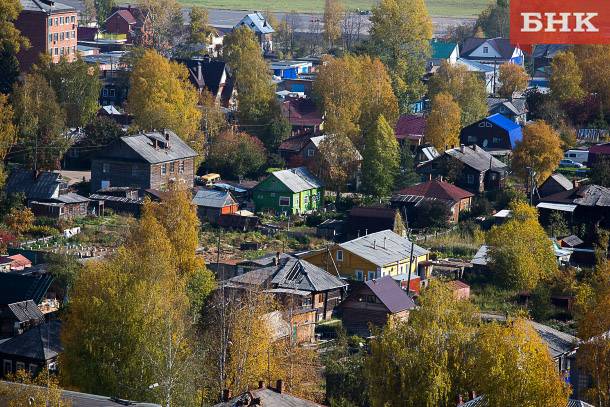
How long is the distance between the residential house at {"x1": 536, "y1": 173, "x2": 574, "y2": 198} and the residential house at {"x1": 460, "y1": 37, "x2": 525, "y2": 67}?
73.0 ft

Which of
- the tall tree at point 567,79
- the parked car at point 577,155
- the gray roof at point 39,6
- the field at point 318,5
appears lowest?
the field at point 318,5

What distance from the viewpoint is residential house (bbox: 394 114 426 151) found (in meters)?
40.7

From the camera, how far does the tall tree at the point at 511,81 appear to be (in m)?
48.1

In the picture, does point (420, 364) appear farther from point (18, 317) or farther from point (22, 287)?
point (22, 287)

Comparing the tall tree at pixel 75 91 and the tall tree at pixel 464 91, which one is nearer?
the tall tree at pixel 75 91

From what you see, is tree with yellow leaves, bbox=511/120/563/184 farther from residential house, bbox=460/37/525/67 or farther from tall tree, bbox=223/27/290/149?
residential house, bbox=460/37/525/67

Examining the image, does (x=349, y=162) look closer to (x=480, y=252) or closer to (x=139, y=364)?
(x=480, y=252)

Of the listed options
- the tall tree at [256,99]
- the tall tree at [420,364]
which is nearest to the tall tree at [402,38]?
the tall tree at [256,99]

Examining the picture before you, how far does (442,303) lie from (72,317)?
520 centimetres

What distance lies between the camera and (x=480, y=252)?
2977 cm

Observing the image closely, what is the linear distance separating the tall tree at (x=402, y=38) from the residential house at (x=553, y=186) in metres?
10.8

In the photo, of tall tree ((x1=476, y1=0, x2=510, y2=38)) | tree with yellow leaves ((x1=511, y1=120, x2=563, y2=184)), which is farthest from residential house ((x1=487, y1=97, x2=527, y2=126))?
tall tree ((x1=476, y1=0, x2=510, y2=38))

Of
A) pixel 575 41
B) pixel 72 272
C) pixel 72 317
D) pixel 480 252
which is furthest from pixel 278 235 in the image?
pixel 575 41

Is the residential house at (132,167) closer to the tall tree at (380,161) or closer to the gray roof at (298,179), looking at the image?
the gray roof at (298,179)
